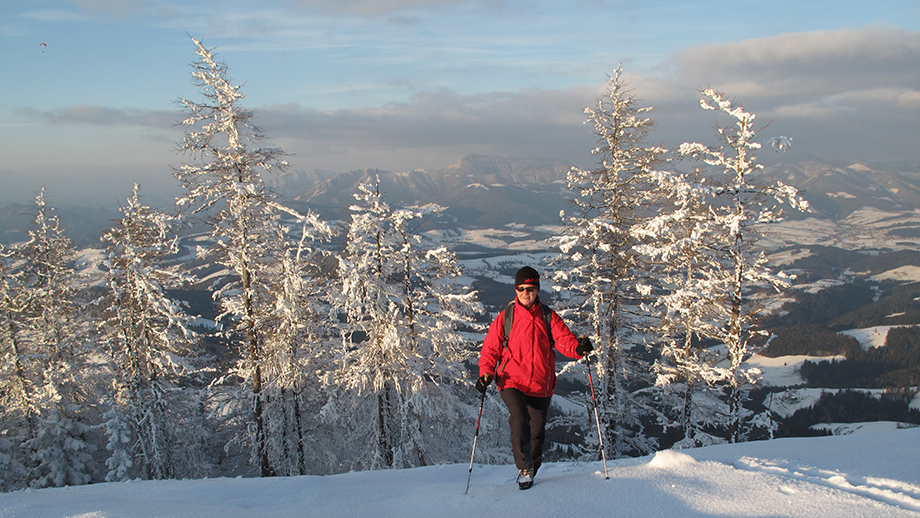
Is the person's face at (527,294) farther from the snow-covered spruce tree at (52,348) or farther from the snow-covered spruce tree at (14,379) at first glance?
the snow-covered spruce tree at (14,379)

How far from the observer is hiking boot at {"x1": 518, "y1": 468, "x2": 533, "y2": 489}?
4.75 metres

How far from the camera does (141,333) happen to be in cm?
1403

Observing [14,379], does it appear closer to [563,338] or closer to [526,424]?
[526,424]

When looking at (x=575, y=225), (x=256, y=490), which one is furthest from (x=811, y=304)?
(x=256, y=490)

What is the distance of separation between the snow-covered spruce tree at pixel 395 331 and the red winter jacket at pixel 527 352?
763 centimetres

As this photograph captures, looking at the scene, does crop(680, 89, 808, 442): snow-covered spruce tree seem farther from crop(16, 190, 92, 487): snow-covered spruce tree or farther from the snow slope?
crop(16, 190, 92, 487): snow-covered spruce tree

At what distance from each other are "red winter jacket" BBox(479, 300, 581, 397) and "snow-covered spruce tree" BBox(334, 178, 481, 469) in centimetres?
763

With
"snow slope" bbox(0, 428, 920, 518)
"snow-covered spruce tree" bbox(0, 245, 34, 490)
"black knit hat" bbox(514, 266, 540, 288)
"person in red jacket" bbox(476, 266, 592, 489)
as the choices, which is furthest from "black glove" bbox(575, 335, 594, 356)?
"snow-covered spruce tree" bbox(0, 245, 34, 490)

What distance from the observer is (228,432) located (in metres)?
20.2

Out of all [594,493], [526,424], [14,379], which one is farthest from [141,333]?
[594,493]

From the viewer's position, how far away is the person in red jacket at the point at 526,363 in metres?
4.97

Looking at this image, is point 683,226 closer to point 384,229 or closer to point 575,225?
point 575,225

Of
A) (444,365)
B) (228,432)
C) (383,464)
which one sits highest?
(444,365)

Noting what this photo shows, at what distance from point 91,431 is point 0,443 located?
3.23 m
